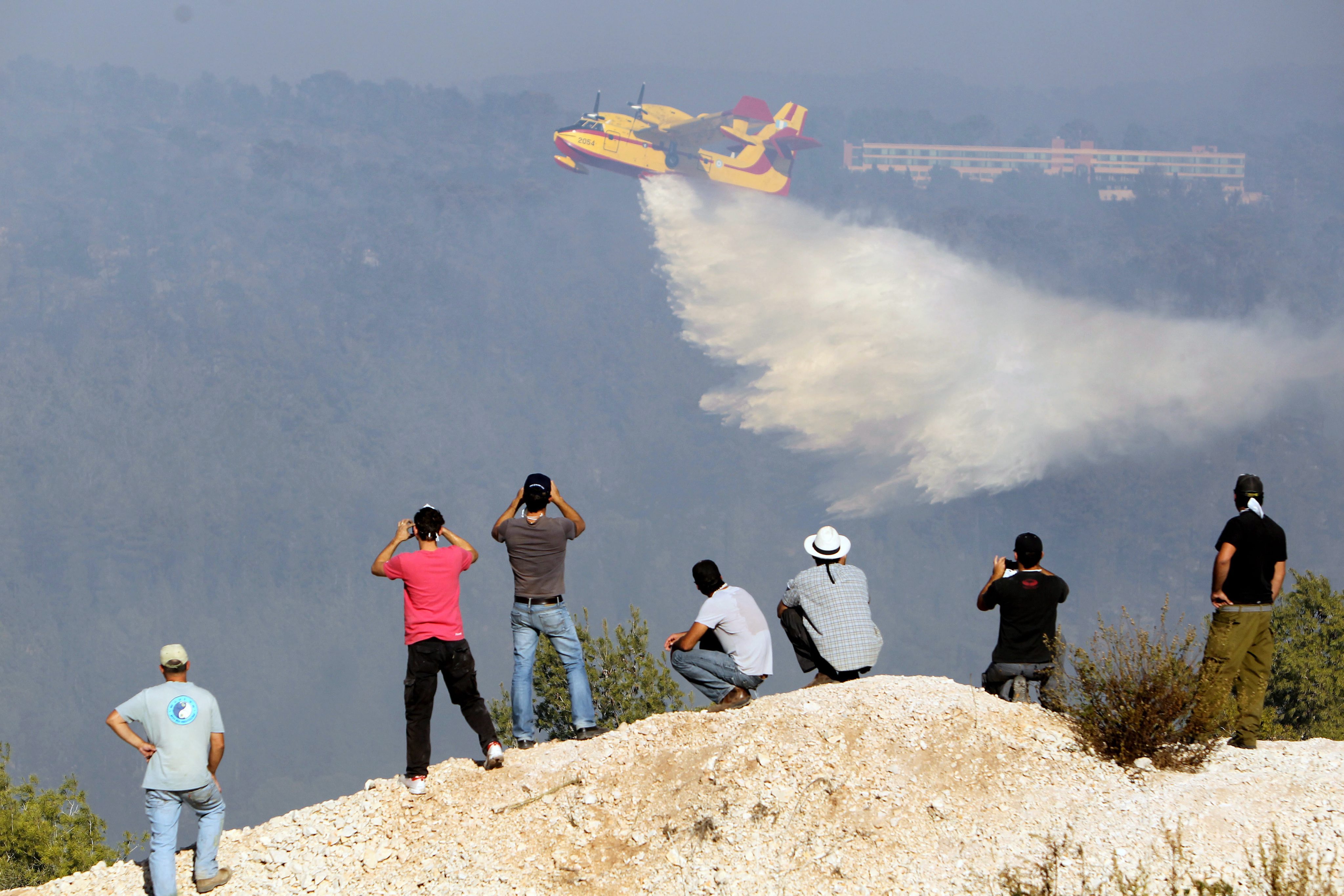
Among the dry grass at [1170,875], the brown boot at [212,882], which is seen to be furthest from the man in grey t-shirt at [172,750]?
the dry grass at [1170,875]

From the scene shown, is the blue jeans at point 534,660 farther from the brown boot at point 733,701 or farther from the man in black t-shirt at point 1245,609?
the man in black t-shirt at point 1245,609

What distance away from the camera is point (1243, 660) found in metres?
7.80

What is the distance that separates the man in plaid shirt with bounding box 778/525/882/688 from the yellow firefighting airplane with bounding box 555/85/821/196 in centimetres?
13069

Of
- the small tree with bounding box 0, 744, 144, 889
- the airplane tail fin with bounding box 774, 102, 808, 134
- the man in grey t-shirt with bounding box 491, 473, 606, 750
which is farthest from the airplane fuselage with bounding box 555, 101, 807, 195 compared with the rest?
the man in grey t-shirt with bounding box 491, 473, 606, 750

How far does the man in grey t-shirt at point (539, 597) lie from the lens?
344 inches

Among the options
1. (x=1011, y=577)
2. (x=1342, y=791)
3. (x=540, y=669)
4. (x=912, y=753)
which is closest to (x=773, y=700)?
(x=912, y=753)

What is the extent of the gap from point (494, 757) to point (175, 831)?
2.33 metres

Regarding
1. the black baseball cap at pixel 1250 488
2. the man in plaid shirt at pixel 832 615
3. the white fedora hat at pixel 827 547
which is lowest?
the man in plaid shirt at pixel 832 615

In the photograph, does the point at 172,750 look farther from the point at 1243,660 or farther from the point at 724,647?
the point at 1243,660

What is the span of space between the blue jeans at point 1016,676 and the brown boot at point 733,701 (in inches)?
78.5

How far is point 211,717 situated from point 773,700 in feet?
13.9

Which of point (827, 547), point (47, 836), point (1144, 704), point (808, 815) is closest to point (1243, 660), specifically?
point (1144, 704)

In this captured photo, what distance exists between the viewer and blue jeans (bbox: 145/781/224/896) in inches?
268

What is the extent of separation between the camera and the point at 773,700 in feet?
28.2
